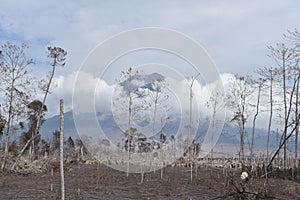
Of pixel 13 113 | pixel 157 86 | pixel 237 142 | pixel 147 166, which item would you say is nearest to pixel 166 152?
pixel 147 166

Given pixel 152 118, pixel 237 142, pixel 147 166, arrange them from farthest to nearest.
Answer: pixel 237 142, pixel 147 166, pixel 152 118

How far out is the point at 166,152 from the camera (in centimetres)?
1795

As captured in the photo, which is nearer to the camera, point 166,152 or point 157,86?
point 157,86

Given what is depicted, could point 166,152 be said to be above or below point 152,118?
below

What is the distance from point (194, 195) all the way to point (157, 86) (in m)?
4.01

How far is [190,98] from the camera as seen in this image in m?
11.1

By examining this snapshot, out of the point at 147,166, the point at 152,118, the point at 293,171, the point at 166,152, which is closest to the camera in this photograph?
the point at 152,118

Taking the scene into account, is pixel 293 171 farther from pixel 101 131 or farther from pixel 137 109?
pixel 101 131

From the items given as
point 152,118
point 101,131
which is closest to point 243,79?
point 152,118

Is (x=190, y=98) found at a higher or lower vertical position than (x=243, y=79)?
lower

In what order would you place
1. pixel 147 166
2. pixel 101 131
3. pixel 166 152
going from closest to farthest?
pixel 101 131
pixel 166 152
pixel 147 166

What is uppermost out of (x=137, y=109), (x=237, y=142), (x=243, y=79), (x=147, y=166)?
(x=243, y=79)

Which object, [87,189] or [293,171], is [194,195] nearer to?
[87,189]

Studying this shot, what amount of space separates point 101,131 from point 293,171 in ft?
40.5
